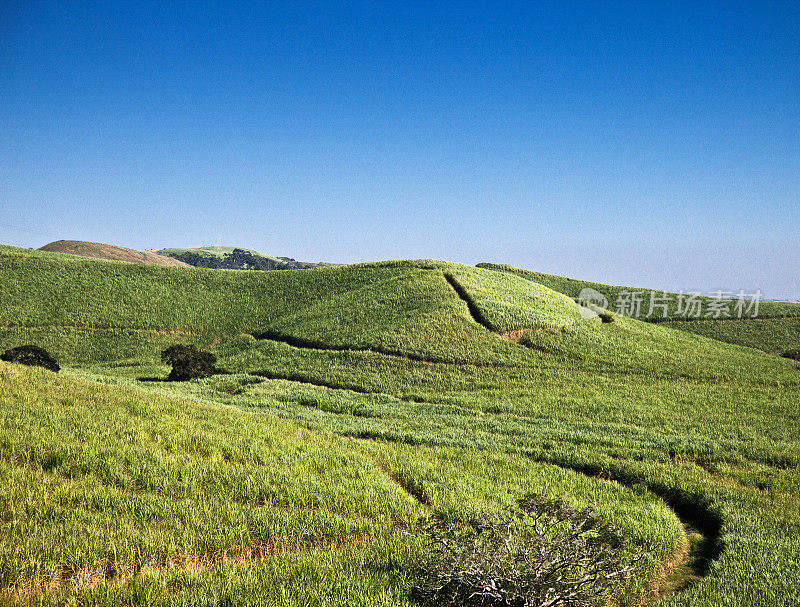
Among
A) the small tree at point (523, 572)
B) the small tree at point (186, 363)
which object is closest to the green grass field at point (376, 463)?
the small tree at point (523, 572)

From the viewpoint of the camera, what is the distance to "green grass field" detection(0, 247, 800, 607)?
704cm

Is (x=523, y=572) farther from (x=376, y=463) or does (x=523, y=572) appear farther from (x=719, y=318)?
(x=719, y=318)

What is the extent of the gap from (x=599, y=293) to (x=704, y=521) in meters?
74.2

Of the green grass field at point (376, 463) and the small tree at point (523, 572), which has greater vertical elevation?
the small tree at point (523, 572)

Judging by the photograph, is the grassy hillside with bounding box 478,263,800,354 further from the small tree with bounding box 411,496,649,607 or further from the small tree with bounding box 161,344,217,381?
the small tree with bounding box 411,496,649,607

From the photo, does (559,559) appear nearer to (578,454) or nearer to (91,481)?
(91,481)

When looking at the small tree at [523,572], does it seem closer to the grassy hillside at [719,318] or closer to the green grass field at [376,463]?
the green grass field at [376,463]

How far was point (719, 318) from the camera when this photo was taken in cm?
6669

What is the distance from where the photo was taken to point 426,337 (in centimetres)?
4044

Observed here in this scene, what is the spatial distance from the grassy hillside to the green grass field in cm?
2062

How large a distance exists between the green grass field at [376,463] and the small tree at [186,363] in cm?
283

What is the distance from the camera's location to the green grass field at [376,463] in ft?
23.1

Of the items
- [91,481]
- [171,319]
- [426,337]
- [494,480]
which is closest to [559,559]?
[494,480]

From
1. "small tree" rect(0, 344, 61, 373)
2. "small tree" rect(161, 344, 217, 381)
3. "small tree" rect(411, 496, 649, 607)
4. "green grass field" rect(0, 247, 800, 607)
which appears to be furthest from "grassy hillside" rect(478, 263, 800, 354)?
"small tree" rect(0, 344, 61, 373)
